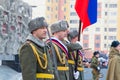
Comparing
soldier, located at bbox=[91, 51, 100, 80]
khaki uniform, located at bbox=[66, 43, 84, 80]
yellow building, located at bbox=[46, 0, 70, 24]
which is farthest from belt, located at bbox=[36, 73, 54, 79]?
yellow building, located at bbox=[46, 0, 70, 24]

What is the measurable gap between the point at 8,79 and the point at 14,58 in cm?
451

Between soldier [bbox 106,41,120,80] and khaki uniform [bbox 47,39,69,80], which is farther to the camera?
soldier [bbox 106,41,120,80]

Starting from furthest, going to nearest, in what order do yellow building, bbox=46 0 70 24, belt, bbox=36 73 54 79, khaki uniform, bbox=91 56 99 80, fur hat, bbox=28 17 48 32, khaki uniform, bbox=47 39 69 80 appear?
yellow building, bbox=46 0 70 24
khaki uniform, bbox=91 56 99 80
khaki uniform, bbox=47 39 69 80
fur hat, bbox=28 17 48 32
belt, bbox=36 73 54 79

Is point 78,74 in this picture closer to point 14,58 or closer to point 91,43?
point 14,58

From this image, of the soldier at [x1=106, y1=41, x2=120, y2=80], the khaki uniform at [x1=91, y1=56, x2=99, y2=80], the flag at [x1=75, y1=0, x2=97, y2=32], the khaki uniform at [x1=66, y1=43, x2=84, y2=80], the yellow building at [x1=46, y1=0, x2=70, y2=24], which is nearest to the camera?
the khaki uniform at [x1=66, y1=43, x2=84, y2=80]

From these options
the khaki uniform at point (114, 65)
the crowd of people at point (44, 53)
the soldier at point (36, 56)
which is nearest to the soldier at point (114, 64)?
the khaki uniform at point (114, 65)

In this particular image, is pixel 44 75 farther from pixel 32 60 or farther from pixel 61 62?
pixel 61 62

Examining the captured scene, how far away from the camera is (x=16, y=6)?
A: 17578 millimetres

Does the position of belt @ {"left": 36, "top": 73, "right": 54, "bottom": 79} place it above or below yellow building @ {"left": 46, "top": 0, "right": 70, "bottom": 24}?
below

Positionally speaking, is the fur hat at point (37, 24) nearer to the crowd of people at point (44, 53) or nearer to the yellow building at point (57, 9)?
the crowd of people at point (44, 53)

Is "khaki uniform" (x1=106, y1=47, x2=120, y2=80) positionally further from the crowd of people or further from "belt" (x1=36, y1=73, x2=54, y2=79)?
"belt" (x1=36, y1=73, x2=54, y2=79)

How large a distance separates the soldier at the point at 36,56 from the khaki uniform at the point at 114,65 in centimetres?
258

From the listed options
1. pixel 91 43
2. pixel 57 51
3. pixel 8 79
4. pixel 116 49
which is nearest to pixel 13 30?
pixel 8 79

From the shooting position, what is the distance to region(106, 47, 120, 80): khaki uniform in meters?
7.02
